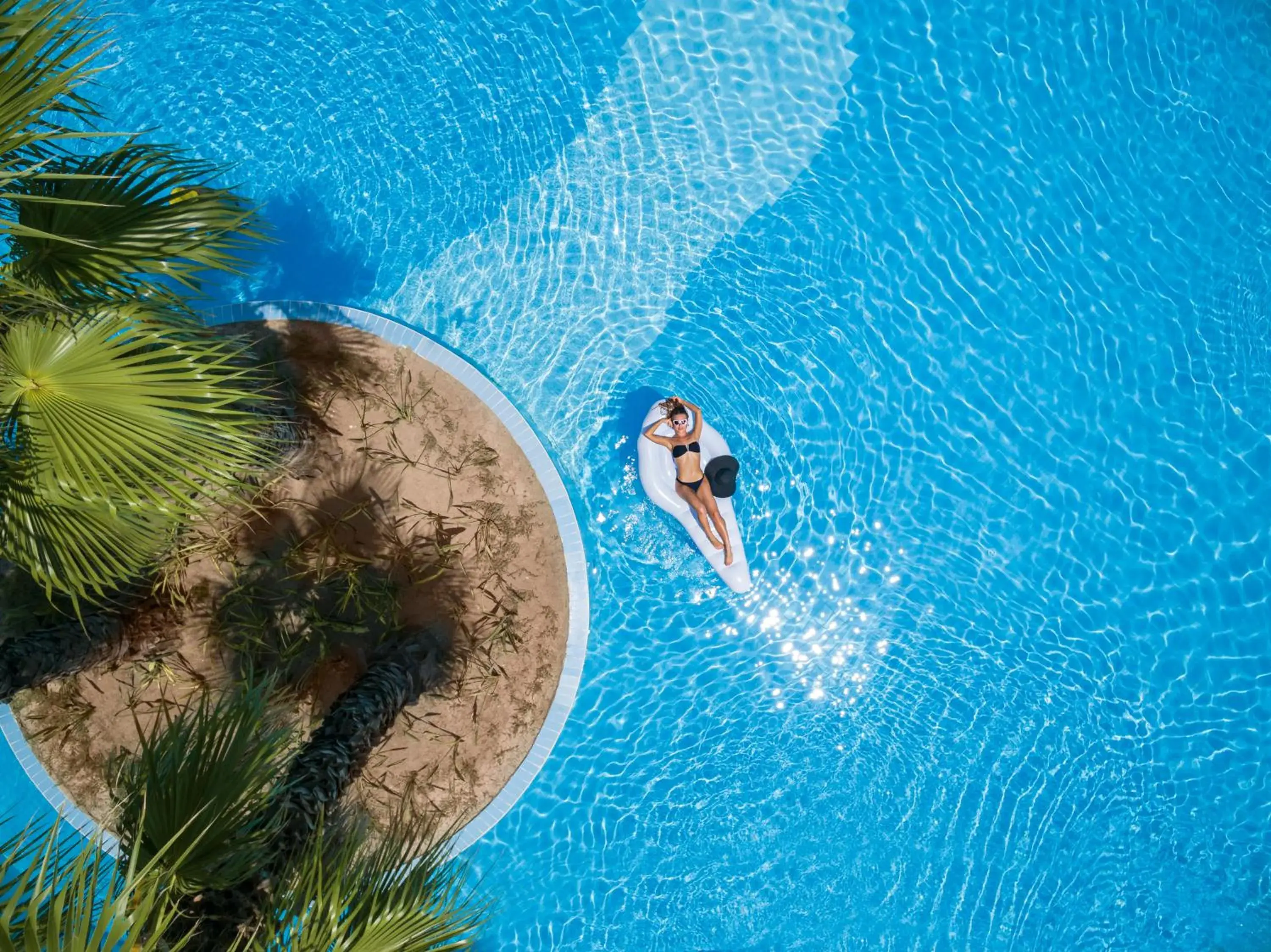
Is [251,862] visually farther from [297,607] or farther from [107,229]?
[107,229]

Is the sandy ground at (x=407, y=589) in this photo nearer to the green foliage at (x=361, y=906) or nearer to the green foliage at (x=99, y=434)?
the green foliage at (x=361, y=906)

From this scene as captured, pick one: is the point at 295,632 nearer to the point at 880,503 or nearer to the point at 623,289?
the point at 623,289

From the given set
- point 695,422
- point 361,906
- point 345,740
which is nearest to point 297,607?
point 345,740

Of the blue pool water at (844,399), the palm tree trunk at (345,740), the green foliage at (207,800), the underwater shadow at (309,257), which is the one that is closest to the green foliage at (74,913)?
the green foliage at (207,800)

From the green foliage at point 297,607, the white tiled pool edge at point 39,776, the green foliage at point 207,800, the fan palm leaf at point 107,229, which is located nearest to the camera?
the green foliage at point 207,800

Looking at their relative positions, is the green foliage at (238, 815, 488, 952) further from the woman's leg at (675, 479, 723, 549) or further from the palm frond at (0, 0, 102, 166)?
the palm frond at (0, 0, 102, 166)

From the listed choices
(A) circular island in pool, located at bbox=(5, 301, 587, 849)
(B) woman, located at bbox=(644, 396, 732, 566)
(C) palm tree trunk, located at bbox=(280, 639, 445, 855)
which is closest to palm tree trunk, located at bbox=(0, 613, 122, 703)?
(A) circular island in pool, located at bbox=(5, 301, 587, 849)
